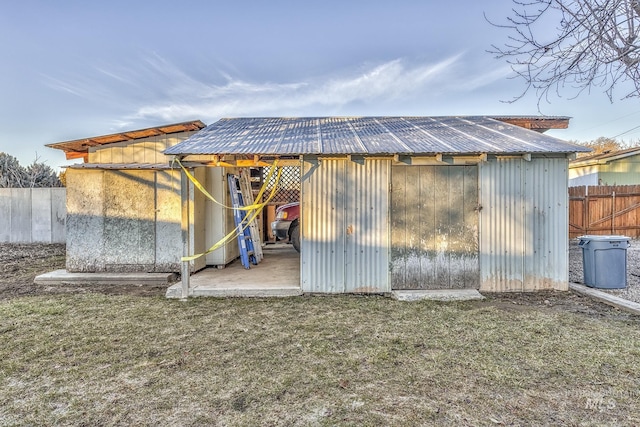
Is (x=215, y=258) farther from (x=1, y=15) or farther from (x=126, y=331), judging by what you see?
(x=1, y=15)

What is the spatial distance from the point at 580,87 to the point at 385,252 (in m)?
3.23

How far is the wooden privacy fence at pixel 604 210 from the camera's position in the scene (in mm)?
10141

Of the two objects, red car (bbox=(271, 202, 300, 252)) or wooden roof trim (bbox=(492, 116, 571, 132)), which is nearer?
wooden roof trim (bbox=(492, 116, 571, 132))

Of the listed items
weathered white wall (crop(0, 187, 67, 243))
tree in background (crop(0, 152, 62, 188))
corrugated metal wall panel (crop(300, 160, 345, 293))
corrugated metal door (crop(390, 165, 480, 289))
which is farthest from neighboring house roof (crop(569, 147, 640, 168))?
tree in background (crop(0, 152, 62, 188))

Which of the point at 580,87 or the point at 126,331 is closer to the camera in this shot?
the point at 126,331

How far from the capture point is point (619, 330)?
3.50m

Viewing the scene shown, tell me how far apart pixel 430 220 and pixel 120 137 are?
19.6 ft

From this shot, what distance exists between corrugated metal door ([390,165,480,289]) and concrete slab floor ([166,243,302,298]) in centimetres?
179

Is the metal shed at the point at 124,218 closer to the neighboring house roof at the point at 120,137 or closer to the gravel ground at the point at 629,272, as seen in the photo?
the neighboring house roof at the point at 120,137

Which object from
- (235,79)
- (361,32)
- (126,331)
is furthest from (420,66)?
(126,331)

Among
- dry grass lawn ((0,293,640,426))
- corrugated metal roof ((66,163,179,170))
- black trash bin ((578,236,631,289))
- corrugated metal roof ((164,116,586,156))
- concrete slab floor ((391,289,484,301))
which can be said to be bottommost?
dry grass lawn ((0,293,640,426))

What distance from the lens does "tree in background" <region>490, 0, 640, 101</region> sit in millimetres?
3398

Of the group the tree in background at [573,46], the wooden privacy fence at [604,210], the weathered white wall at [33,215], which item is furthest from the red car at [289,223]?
the wooden privacy fence at [604,210]

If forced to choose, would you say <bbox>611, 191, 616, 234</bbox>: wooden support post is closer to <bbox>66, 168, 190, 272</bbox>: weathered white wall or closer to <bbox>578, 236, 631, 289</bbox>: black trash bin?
<bbox>578, 236, 631, 289</bbox>: black trash bin
